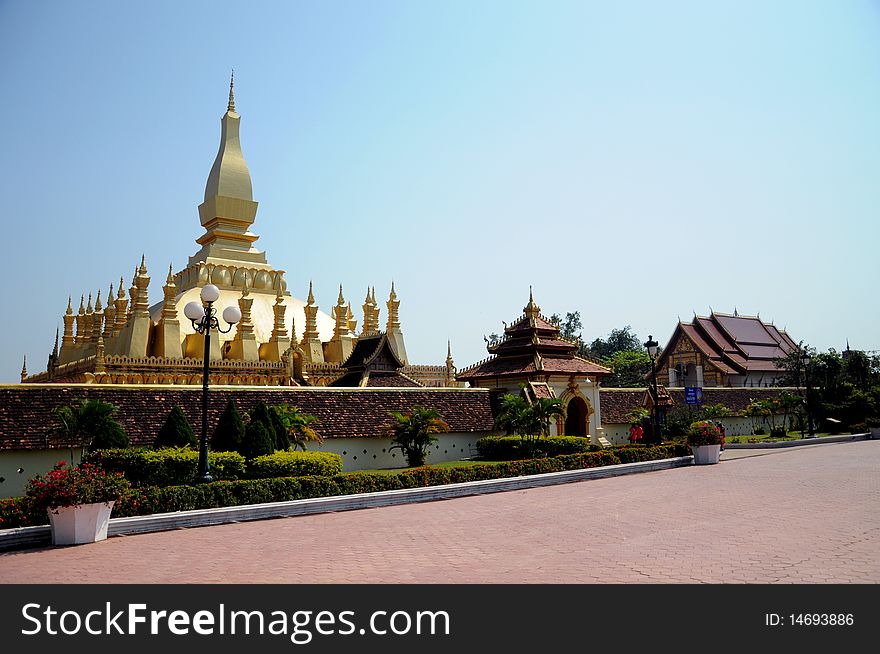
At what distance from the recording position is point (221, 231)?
4278 centimetres

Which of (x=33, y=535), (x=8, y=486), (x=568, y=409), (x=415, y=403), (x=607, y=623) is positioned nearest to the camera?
(x=607, y=623)

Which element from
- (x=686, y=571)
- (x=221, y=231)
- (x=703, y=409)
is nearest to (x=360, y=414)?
(x=686, y=571)

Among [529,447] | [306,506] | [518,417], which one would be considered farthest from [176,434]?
[529,447]

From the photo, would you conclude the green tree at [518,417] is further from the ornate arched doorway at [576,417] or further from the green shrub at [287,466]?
the green shrub at [287,466]

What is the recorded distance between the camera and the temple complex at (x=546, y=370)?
25.2 meters

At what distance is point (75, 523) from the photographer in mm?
11062

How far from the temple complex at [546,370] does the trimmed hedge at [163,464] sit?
1166 cm

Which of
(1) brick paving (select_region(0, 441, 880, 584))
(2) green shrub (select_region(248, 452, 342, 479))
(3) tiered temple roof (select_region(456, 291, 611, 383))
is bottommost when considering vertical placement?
(1) brick paving (select_region(0, 441, 880, 584))

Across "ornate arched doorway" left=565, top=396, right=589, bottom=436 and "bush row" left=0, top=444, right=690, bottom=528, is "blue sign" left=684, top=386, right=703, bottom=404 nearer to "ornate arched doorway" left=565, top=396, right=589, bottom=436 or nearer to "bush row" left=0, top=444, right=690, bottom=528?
"ornate arched doorway" left=565, top=396, right=589, bottom=436

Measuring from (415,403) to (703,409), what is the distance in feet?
58.1

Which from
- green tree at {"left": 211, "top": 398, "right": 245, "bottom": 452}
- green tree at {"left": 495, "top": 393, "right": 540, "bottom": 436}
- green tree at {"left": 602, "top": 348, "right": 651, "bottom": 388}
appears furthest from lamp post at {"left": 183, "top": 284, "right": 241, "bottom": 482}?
green tree at {"left": 602, "top": 348, "right": 651, "bottom": 388}

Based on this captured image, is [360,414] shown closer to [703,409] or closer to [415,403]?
[415,403]

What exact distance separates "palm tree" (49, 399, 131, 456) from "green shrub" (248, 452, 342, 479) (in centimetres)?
292

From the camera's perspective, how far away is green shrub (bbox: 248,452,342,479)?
52.0 feet
